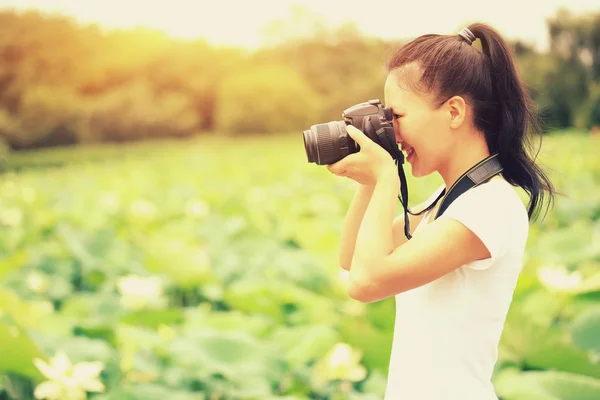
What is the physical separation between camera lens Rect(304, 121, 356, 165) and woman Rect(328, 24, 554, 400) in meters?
0.02

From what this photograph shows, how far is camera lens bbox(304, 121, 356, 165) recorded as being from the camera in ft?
3.15

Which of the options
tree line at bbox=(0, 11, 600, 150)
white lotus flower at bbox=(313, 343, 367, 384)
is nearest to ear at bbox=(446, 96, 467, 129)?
white lotus flower at bbox=(313, 343, 367, 384)

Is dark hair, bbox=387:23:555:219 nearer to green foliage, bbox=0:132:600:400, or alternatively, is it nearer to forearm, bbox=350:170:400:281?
forearm, bbox=350:170:400:281

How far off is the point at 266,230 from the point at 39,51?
18.4 meters

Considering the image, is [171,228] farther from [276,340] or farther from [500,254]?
[500,254]

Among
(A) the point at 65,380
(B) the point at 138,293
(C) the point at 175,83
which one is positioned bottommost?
(A) the point at 65,380

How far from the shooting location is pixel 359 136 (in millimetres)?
→ 946

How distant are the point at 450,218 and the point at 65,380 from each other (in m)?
0.94

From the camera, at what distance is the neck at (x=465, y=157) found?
0.99 m

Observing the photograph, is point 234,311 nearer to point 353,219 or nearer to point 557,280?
point 557,280

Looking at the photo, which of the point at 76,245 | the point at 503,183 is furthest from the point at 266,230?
the point at 503,183

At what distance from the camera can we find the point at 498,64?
0.98 metres

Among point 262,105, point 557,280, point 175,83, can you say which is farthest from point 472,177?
point 175,83

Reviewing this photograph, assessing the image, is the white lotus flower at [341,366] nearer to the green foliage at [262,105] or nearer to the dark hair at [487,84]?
the dark hair at [487,84]
